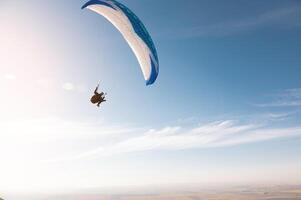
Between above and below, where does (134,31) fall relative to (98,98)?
above

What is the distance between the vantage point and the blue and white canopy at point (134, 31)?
68.8 feet

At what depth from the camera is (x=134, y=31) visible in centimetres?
2170

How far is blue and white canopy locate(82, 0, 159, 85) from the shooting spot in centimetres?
2097

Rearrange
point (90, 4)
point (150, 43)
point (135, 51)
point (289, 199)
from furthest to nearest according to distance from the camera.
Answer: point (289, 199)
point (135, 51)
point (150, 43)
point (90, 4)

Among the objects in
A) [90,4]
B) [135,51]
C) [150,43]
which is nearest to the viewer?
[90,4]

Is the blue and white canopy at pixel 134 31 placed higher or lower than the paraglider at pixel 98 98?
higher

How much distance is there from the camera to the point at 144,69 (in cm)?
2303

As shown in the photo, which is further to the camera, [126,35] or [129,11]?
[126,35]

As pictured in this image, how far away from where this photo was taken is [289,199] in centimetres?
19612

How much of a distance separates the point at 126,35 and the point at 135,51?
1.41m

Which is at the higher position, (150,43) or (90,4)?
(90,4)

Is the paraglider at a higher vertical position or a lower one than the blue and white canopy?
lower

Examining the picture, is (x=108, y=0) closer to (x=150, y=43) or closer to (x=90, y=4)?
(x=90, y=4)

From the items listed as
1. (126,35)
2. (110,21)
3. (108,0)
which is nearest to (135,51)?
(126,35)
